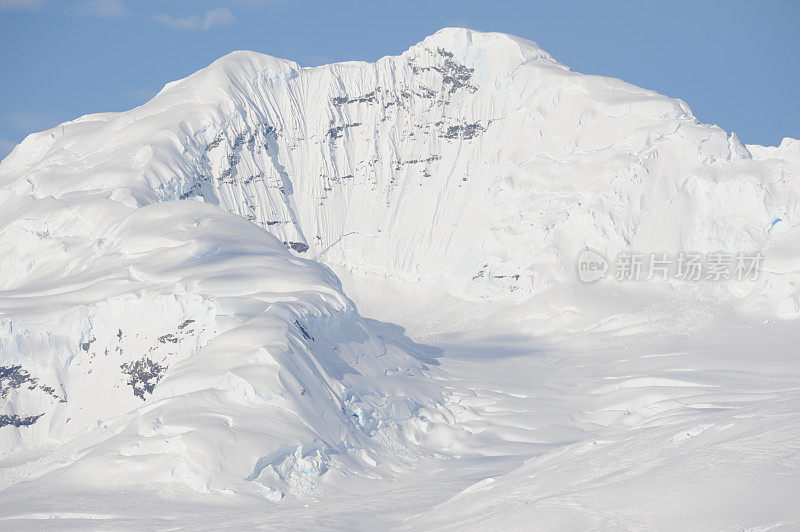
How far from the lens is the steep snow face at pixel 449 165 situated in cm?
14562

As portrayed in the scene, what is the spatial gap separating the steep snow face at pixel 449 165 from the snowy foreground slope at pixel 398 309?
0.46 metres

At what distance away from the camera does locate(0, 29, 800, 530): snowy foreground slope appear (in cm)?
6412

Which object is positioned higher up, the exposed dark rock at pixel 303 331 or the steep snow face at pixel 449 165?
the steep snow face at pixel 449 165

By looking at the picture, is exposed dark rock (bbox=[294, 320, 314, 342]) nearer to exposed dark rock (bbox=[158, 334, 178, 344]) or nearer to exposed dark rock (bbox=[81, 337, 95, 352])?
exposed dark rock (bbox=[158, 334, 178, 344])

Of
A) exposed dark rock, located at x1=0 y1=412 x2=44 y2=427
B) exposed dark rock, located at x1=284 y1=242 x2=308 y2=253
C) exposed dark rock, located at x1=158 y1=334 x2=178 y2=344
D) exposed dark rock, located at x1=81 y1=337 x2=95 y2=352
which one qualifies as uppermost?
exposed dark rock, located at x1=284 y1=242 x2=308 y2=253

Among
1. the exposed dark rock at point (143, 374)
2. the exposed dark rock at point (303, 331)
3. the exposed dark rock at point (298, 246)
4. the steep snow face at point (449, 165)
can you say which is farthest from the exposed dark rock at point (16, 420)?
the exposed dark rock at point (298, 246)

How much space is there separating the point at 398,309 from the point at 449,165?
112 feet

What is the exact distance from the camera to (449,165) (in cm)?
17650

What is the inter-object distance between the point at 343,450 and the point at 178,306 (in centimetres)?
2508

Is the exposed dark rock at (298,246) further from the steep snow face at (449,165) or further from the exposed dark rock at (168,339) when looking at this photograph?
the exposed dark rock at (168,339)

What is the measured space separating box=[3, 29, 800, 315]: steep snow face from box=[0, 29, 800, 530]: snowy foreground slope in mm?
461

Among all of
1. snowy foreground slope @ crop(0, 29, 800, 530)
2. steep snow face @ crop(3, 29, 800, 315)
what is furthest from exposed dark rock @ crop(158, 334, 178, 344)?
steep snow face @ crop(3, 29, 800, 315)

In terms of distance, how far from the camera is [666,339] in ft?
402

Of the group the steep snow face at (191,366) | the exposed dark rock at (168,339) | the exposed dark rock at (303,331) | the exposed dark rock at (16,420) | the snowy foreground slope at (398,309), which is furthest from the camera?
the exposed dark rock at (168,339)
